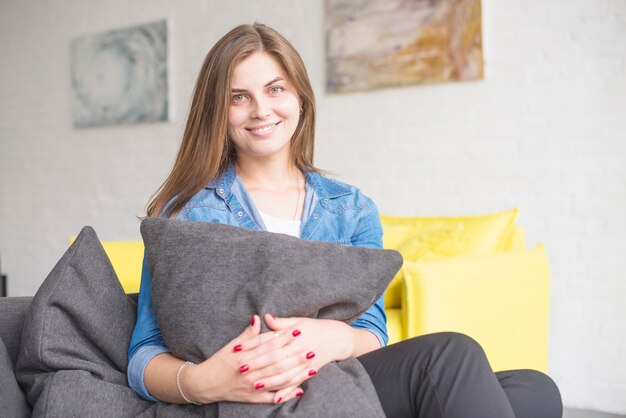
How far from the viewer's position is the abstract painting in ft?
11.6

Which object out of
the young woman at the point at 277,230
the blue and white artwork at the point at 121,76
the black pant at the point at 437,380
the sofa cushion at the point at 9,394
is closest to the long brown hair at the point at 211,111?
the young woman at the point at 277,230

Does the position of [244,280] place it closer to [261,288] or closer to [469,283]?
[261,288]

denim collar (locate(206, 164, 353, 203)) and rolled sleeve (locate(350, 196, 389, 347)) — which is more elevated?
denim collar (locate(206, 164, 353, 203))

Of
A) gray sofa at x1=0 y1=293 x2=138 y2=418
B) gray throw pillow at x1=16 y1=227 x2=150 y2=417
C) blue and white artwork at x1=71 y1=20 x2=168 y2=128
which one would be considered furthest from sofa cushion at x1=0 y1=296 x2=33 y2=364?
blue and white artwork at x1=71 y1=20 x2=168 y2=128

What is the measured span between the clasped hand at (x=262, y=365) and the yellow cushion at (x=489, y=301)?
39.0 inches

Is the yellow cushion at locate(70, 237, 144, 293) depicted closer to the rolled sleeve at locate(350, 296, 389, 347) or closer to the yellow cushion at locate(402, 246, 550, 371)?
the yellow cushion at locate(402, 246, 550, 371)

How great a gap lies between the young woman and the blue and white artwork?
3.14 metres

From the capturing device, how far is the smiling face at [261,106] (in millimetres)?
1660

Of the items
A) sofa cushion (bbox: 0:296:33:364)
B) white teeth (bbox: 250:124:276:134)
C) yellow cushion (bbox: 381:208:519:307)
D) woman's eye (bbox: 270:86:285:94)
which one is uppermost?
woman's eye (bbox: 270:86:285:94)

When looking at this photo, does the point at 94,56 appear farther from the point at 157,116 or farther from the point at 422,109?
the point at 422,109

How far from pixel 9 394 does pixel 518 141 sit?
2.71m

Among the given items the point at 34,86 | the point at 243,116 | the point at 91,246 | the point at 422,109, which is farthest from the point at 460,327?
the point at 34,86

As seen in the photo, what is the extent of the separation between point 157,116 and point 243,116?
327 cm

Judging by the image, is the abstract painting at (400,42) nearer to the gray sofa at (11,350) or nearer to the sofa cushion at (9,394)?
the gray sofa at (11,350)
